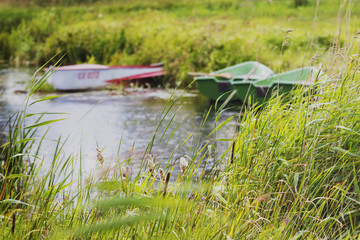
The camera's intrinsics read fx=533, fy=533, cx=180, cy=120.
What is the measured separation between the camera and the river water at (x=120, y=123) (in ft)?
19.3

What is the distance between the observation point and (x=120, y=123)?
305 inches

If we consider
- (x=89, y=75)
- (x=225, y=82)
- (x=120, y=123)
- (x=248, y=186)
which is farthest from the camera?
(x=89, y=75)

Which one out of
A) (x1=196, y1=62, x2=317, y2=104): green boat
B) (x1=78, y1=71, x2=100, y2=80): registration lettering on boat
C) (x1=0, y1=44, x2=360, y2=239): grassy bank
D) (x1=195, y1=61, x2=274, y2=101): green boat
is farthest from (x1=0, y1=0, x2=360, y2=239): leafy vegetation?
(x1=78, y1=71, x2=100, y2=80): registration lettering on boat

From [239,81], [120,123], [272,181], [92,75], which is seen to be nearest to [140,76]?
[92,75]

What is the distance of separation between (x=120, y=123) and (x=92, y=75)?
12.0 ft

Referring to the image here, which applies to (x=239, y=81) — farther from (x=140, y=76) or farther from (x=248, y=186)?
(x=248, y=186)

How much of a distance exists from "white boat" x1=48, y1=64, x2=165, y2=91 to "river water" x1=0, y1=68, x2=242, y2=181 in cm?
29

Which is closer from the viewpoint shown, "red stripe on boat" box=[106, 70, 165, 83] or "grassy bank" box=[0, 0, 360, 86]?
"red stripe on boat" box=[106, 70, 165, 83]

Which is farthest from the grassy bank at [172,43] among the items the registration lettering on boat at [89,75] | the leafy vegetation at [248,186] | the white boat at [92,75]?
the leafy vegetation at [248,186]

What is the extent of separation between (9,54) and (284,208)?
14844 millimetres

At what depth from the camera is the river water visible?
5.89 meters

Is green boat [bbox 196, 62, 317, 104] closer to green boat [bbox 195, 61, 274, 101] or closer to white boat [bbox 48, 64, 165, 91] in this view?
green boat [bbox 195, 61, 274, 101]

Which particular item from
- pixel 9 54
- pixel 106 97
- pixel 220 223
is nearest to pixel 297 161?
pixel 220 223

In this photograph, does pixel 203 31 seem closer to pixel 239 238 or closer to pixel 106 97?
pixel 106 97
